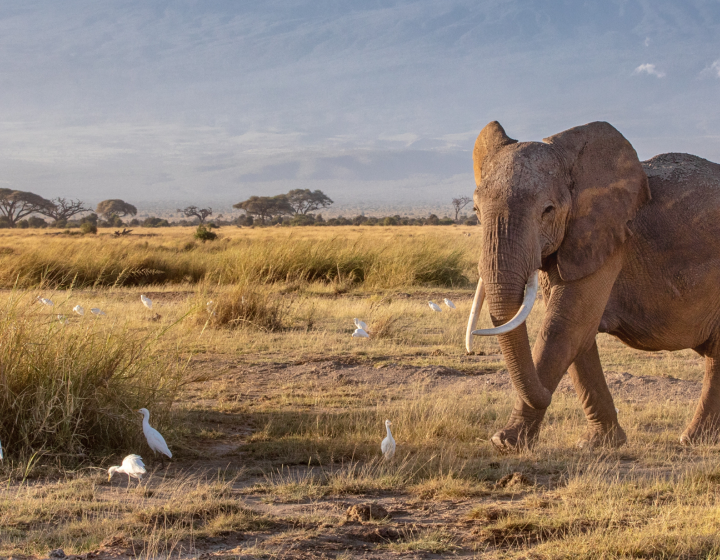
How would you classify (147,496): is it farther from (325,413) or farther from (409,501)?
(325,413)

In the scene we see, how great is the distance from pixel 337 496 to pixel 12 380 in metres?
2.73

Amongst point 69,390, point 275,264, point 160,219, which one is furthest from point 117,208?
point 69,390

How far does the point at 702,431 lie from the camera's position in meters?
6.34

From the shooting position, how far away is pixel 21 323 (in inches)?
241

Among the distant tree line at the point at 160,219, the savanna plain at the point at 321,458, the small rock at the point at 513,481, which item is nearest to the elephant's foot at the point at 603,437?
the savanna plain at the point at 321,458

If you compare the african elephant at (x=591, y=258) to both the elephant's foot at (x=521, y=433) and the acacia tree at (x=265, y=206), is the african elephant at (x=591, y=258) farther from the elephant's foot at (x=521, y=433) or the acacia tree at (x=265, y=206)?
the acacia tree at (x=265, y=206)

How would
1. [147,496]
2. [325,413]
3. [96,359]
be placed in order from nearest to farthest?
[147,496] < [96,359] < [325,413]

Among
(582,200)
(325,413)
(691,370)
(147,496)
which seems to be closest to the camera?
(147,496)

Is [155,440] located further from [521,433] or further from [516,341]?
[521,433]

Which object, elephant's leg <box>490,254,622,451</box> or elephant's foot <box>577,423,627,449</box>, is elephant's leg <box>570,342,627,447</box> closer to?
elephant's foot <box>577,423,627,449</box>

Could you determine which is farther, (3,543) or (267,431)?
(267,431)

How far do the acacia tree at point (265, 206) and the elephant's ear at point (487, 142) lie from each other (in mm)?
73143

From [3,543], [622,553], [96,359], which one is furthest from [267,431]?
[622,553]

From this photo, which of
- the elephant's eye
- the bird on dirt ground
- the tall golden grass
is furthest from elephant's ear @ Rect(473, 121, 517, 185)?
the tall golden grass
